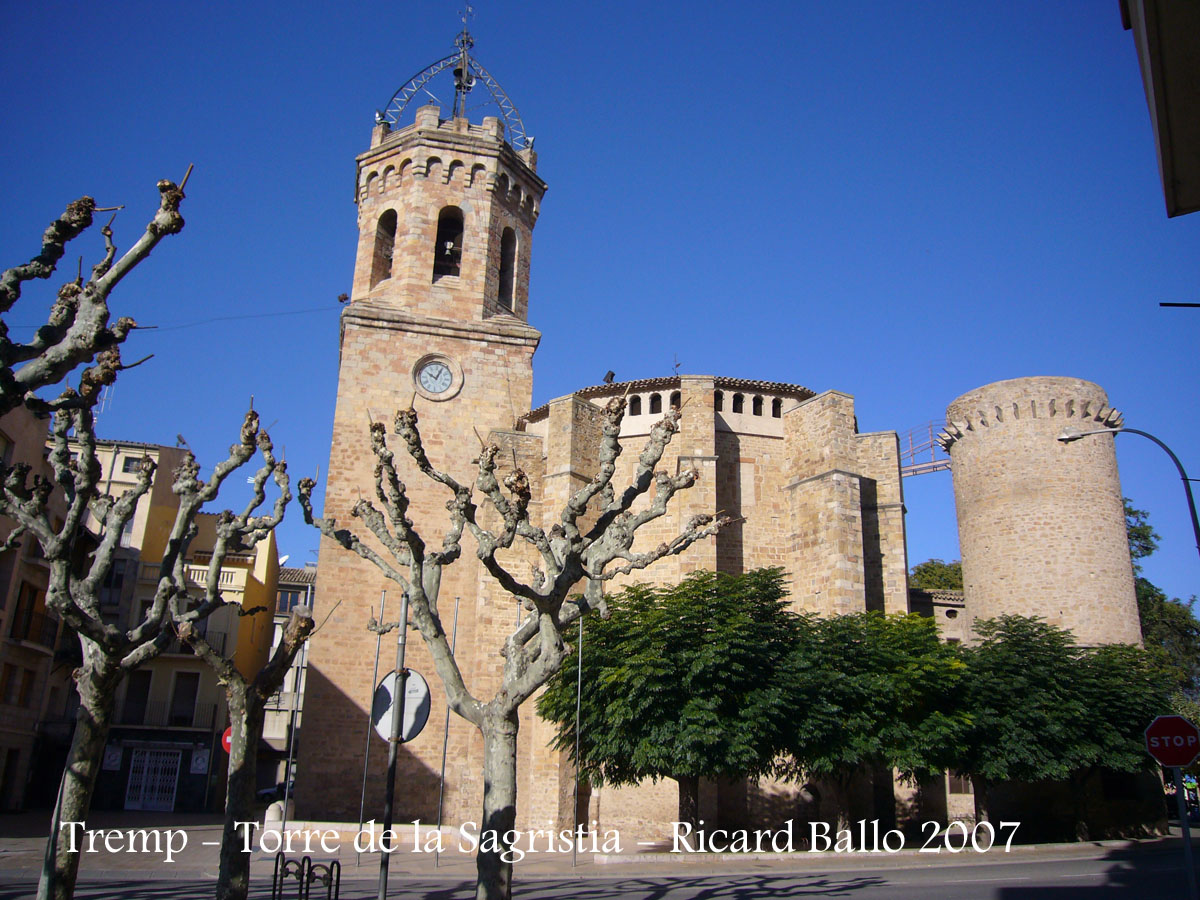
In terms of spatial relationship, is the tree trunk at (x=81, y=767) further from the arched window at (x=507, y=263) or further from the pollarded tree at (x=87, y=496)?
the arched window at (x=507, y=263)

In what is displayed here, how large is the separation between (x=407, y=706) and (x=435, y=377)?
53.7 ft

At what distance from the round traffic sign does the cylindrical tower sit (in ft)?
67.9

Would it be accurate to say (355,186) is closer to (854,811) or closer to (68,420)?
(68,420)

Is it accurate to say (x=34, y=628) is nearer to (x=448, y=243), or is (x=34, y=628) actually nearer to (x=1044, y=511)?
(x=448, y=243)

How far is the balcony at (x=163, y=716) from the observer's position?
96.2 ft

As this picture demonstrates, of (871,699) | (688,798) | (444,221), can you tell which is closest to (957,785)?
(871,699)

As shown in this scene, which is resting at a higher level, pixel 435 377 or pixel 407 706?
pixel 435 377

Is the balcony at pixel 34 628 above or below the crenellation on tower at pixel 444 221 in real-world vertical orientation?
below

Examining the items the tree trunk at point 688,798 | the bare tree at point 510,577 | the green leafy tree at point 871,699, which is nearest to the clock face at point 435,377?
the green leafy tree at point 871,699

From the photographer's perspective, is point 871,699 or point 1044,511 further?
point 1044,511

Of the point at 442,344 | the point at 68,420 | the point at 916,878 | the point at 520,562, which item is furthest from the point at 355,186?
the point at 916,878

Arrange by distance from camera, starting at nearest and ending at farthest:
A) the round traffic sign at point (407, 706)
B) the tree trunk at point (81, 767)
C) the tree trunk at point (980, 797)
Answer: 1. the round traffic sign at point (407, 706)
2. the tree trunk at point (81, 767)
3. the tree trunk at point (980, 797)

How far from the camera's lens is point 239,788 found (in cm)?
912

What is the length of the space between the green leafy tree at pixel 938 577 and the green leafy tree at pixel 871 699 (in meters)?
18.5
